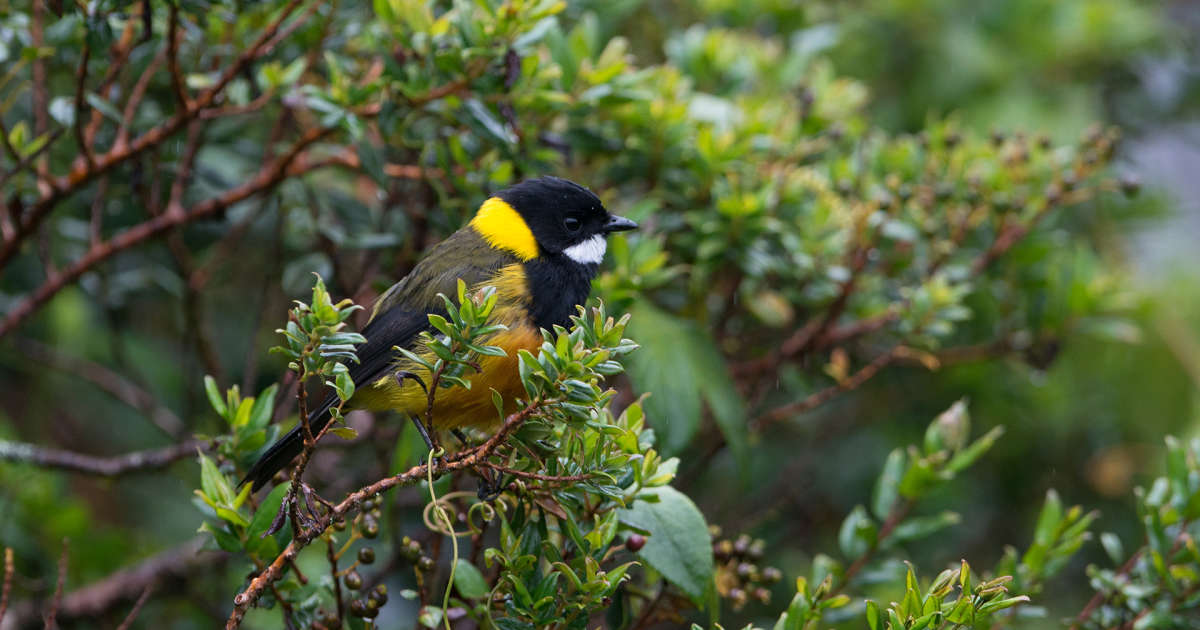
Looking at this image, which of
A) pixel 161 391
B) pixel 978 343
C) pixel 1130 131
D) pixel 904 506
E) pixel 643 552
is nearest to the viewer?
pixel 643 552

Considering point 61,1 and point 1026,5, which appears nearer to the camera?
point 61,1

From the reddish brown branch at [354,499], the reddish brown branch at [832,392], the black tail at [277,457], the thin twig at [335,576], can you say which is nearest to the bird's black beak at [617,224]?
the reddish brown branch at [832,392]

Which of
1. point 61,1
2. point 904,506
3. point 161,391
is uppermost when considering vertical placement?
point 61,1

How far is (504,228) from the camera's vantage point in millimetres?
2930

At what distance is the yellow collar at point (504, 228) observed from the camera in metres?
2.91

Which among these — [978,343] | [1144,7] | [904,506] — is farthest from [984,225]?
[1144,7]

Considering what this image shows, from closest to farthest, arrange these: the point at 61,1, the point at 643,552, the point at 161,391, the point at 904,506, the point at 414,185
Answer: the point at 643,552, the point at 61,1, the point at 904,506, the point at 414,185, the point at 161,391

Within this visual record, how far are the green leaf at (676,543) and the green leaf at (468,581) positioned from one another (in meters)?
0.30

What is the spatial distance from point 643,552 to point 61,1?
180cm

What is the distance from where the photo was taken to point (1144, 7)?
17.1 ft

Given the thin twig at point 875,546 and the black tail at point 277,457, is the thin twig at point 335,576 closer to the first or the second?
the black tail at point 277,457

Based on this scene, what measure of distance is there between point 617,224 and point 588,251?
109 millimetres

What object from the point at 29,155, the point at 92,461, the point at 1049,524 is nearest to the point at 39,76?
the point at 29,155

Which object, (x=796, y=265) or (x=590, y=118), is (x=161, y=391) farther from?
(x=796, y=265)
